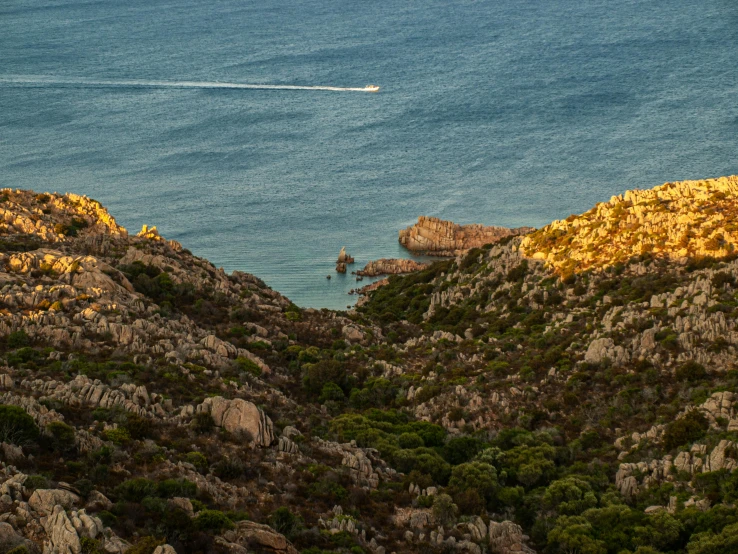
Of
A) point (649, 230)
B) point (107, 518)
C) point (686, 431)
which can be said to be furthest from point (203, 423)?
point (649, 230)

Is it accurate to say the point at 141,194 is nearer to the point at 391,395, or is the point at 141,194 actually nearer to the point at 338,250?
the point at 338,250

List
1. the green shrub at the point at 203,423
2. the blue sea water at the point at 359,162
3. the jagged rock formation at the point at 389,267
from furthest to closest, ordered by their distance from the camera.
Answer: the blue sea water at the point at 359,162 → the jagged rock formation at the point at 389,267 → the green shrub at the point at 203,423

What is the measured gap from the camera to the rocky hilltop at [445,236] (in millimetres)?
130000

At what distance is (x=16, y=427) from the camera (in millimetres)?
38656

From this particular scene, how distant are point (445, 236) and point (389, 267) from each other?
38.2 ft

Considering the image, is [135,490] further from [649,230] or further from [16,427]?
[649,230]

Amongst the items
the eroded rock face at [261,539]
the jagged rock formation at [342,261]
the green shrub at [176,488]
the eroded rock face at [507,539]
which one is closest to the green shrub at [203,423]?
the green shrub at [176,488]

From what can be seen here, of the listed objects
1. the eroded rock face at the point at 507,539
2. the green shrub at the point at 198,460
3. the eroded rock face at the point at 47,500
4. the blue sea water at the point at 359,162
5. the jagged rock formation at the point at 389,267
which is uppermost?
the blue sea water at the point at 359,162

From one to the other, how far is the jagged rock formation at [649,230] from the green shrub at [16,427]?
136ft

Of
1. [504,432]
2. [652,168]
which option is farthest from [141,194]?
[504,432]

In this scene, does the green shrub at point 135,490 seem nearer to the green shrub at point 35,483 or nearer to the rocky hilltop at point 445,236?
the green shrub at point 35,483

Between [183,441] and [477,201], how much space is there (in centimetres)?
10834

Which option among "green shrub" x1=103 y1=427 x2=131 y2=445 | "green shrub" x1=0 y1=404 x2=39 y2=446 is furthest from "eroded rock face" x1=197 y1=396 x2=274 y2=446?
"green shrub" x1=0 y1=404 x2=39 y2=446

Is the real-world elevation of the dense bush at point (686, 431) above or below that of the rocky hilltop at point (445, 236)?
below
